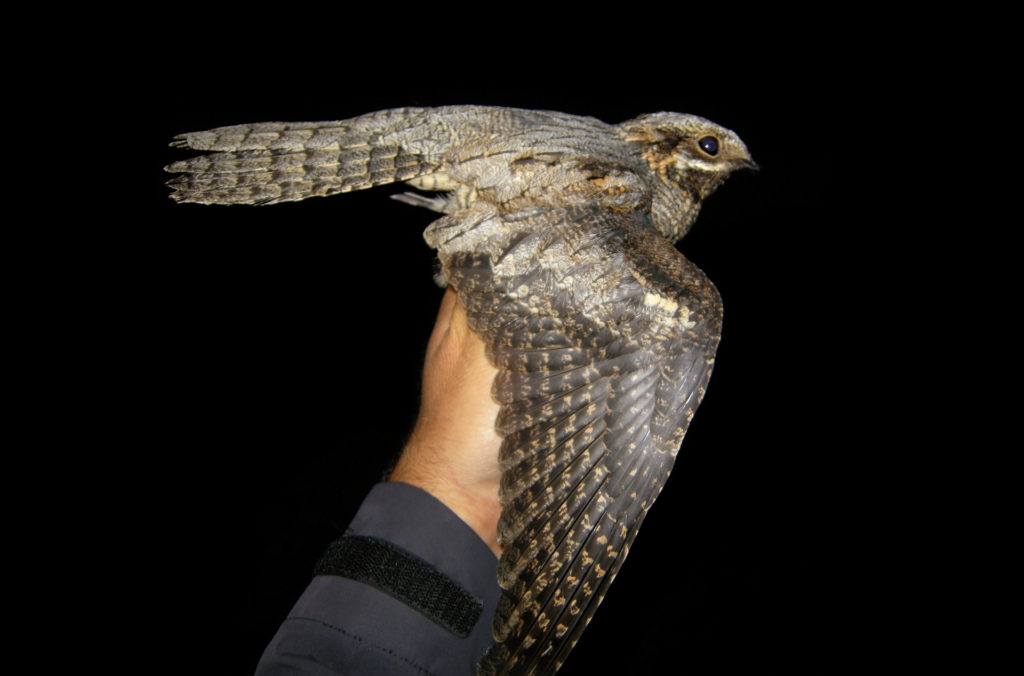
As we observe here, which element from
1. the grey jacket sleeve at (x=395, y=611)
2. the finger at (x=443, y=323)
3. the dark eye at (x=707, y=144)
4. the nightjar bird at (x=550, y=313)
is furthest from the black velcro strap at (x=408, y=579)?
the dark eye at (x=707, y=144)

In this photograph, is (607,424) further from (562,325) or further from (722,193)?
(722,193)

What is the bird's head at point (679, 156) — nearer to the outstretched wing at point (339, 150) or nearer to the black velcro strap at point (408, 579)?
the outstretched wing at point (339, 150)

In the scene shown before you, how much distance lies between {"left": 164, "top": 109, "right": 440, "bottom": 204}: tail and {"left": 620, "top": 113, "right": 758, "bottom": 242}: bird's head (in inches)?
28.5

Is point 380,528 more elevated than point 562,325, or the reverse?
point 562,325

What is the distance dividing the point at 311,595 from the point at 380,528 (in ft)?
0.68

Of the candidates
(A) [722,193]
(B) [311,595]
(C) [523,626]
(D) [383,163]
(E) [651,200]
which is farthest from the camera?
(A) [722,193]

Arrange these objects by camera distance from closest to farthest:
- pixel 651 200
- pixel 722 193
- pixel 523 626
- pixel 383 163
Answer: pixel 523 626
pixel 383 163
pixel 651 200
pixel 722 193

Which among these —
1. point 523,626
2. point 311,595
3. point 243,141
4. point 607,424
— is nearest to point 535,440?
point 607,424

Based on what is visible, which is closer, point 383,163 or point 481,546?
point 481,546

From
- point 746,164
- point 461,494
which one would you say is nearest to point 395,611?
point 461,494

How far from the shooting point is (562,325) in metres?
1.40

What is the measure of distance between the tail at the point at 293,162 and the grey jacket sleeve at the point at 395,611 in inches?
32.8

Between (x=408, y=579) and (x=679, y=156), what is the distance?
4.97ft

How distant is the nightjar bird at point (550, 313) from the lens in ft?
4.33
